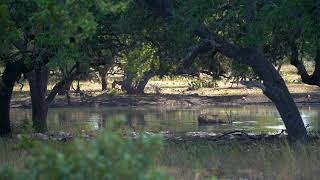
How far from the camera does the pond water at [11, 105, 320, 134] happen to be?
30047 millimetres

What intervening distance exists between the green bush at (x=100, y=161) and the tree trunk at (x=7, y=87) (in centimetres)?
1552

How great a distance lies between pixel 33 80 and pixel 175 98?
25932 mm

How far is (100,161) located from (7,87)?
55.3ft

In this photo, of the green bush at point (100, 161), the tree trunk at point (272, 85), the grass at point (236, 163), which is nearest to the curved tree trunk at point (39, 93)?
the tree trunk at point (272, 85)

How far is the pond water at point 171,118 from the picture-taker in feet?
98.6

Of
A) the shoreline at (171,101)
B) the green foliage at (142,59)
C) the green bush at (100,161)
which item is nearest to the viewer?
the green bush at (100,161)

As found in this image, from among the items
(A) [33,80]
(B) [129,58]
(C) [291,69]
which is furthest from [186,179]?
(C) [291,69]

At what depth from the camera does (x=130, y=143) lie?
520cm

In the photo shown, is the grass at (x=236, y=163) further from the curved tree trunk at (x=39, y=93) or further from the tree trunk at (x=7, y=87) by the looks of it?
the curved tree trunk at (x=39, y=93)

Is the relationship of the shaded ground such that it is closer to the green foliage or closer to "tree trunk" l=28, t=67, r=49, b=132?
"tree trunk" l=28, t=67, r=49, b=132

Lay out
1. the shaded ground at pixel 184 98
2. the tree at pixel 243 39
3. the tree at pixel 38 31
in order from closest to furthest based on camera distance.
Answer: the tree at pixel 38 31
the tree at pixel 243 39
the shaded ground at pixel 184 98

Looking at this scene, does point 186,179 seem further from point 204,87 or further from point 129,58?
point 204,87

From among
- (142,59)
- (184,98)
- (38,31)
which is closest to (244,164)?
(38,31)

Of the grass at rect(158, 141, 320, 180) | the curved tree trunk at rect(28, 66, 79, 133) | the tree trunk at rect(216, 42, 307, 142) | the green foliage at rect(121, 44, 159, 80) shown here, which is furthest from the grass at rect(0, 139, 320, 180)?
the curved tree trunk at rect(28, 66, 79, 133)
